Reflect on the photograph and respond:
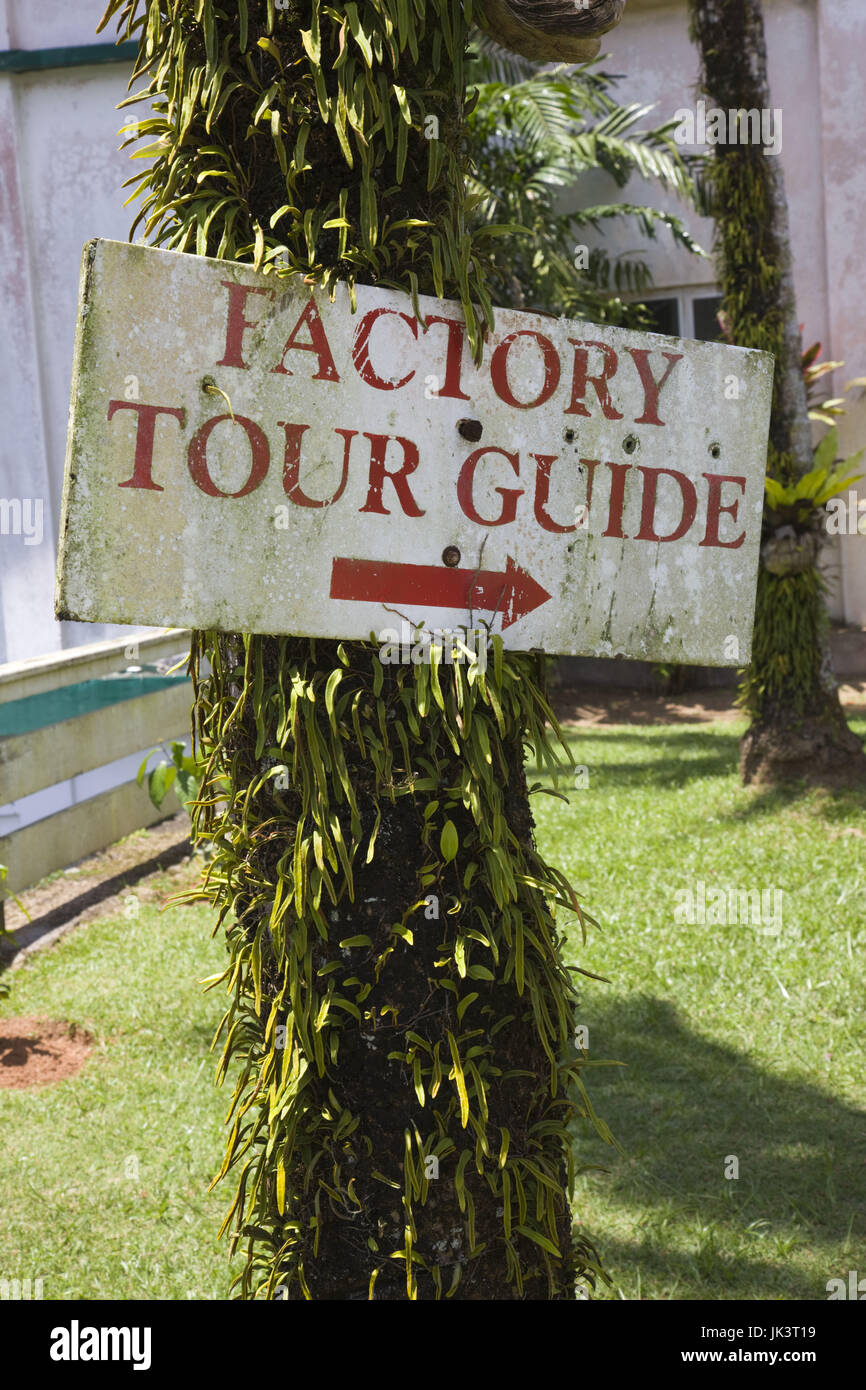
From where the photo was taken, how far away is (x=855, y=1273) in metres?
2.97

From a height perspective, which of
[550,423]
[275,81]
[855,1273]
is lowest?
[855,1273]

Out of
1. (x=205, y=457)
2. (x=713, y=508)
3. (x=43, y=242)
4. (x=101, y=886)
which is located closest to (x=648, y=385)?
(x=713, y=508)

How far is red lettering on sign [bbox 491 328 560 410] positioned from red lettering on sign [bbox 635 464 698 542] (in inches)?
7.4

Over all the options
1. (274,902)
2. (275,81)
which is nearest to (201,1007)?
(274,902)

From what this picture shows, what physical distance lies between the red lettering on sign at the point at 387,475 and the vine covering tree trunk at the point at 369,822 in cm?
19

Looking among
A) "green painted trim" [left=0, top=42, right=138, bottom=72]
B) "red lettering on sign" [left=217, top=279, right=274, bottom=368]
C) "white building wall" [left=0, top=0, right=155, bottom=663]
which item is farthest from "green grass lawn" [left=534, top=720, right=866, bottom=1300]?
"green painted trim" [left=0, top=42, right=138, bottom=72]

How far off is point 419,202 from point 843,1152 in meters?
2.88

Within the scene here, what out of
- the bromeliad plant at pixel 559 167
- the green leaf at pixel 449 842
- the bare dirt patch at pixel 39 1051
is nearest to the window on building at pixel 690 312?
the bromeliad plant at pixel 559 167

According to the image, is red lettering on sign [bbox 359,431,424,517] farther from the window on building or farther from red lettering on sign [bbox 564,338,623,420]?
the window on building

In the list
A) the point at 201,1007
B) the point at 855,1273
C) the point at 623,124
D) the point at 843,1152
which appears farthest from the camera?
the point at 623,124

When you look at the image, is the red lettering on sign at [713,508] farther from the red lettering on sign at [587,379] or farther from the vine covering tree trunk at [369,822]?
the vine covering tree trunk at [369,822]

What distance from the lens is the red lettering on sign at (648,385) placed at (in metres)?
1.91

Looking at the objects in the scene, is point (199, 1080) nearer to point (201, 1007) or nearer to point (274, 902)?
point (201, 1007)

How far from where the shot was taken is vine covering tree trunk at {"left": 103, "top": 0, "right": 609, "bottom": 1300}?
5.99ft
